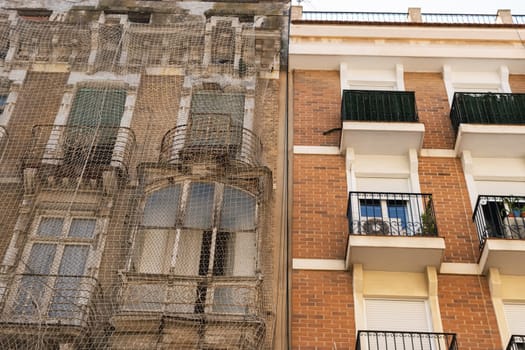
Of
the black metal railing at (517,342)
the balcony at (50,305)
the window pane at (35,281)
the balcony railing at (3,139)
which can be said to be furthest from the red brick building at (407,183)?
the balcony railing at (3,139)

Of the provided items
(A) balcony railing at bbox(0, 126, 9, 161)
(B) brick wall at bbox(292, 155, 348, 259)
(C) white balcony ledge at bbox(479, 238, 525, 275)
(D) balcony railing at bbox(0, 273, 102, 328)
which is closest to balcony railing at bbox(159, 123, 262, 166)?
(B) brick wall at bbox(292, 155, 348, 259)

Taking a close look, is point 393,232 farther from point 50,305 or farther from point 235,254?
point 50,305

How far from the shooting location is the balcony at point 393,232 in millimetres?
10516

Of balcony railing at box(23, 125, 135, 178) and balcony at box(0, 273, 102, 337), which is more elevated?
balcony railing at box(23, 125, 135, 178)

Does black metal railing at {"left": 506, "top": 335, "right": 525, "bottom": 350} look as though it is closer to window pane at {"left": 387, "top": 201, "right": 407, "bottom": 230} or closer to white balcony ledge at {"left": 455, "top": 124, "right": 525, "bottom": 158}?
window pane at {"left": 387, "top": 201, "right": 407, "bottom": 230}

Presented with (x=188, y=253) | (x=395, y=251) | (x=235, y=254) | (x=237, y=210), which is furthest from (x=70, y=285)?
(x=395, y=251)

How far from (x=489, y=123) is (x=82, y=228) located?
8270mm

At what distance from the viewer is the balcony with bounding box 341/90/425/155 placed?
12516 millimetres

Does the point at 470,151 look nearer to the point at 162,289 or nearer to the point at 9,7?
the point at 162,289

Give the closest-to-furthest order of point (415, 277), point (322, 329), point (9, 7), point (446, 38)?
point (322, 329), point (415, 277), point (446, 38), point (9, 7)

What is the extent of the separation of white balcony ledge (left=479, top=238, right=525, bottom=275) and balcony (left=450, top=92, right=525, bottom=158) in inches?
109

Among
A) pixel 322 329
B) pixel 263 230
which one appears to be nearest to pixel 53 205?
pixel 263 230

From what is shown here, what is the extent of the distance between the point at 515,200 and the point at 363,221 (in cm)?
281

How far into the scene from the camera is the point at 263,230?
11602mm
